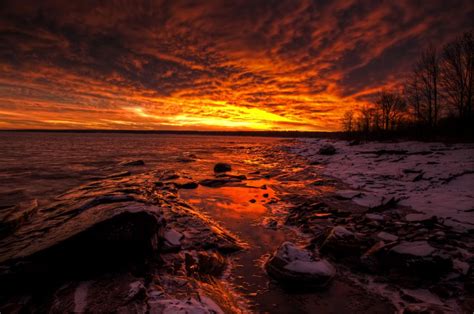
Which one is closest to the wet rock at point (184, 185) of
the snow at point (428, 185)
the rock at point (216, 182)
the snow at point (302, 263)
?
the rock at point (216, 182)

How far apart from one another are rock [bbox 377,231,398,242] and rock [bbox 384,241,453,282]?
2.27 feet

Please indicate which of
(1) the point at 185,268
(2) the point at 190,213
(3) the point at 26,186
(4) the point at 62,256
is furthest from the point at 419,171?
(3) the point at 26,186

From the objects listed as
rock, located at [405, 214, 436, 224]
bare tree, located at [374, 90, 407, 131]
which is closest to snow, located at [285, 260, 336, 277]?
rock, located at [405, 214, 436, 224]

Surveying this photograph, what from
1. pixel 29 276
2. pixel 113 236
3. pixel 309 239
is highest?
pixel 113 236

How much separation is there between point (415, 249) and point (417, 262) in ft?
0.82

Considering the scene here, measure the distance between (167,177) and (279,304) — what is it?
9.41m

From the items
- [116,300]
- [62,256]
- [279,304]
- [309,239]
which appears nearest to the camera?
[116,300]

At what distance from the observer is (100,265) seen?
10.7 feet

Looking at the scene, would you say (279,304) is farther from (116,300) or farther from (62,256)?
(62,256)

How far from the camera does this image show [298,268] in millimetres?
3156

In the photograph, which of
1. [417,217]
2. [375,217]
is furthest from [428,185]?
[375,217]

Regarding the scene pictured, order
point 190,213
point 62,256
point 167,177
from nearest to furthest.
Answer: point 62,256 → point 190,213 → point 167,177

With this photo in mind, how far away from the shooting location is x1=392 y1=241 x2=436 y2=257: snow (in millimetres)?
3305

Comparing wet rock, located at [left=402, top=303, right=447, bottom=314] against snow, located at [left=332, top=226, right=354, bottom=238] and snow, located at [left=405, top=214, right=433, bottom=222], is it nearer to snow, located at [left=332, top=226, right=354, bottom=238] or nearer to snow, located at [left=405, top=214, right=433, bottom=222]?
snow, located at [left=332, top=226, right=354, bottom=238]
